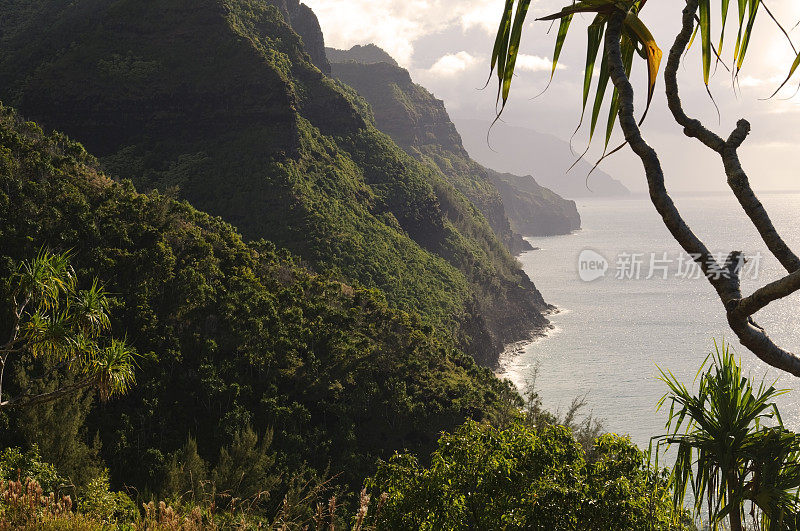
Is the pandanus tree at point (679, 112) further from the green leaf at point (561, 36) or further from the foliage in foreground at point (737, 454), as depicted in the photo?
the foliage in foreground at point (737, 454)

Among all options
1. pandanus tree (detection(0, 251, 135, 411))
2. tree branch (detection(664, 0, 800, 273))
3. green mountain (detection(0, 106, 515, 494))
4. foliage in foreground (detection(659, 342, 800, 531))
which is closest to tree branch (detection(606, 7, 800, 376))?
tree branch (detection(664, 0, 800, 273))

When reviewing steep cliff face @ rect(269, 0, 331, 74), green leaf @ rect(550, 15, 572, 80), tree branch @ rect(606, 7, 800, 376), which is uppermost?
steep cliff face @ rect(269, 0, 331, 74)

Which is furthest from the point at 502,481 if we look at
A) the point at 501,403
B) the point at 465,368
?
the point at 465,368

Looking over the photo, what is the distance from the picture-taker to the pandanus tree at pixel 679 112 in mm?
2027

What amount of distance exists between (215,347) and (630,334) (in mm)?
61214

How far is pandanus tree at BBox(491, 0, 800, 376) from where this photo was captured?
2027mm

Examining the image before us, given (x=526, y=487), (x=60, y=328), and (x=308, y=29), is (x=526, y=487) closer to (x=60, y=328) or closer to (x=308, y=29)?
(x=60, y=328)

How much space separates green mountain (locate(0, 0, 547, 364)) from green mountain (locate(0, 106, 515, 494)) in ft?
43.5

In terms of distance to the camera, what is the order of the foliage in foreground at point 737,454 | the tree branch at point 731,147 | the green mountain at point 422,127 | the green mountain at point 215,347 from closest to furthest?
1. the tree branch at point 731,147
2. the foliage in foreground at point 737,454
3. the green mountain at point 215,347
4. the green mountain at point 422,127

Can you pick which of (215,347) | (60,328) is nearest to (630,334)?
(215,347)

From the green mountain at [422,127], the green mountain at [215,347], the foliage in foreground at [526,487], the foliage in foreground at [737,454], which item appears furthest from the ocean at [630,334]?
the foliage in foreground at [737,454]

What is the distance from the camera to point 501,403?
32625 mm

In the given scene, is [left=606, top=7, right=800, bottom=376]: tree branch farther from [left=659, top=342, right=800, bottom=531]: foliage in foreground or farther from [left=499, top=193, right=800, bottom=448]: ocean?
[left=499, top=193, right=800, bottom=448]: ocean

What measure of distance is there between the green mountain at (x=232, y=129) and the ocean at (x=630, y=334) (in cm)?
845
